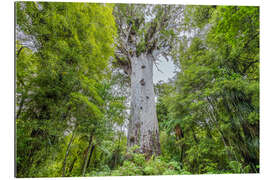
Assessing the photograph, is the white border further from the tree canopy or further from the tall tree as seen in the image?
the tall tree

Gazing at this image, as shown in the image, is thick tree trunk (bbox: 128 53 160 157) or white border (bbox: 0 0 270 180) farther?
thick tree trunk (bbox: 128 53 160 157)

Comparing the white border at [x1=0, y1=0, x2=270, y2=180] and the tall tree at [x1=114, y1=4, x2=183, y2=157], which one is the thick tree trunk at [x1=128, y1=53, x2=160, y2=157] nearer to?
the tall tree at [x1=114, y1=4, x2=183, y2=157]

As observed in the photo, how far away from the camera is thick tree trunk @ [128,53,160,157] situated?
6.89ft

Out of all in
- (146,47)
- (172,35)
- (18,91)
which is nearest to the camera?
(18,91)

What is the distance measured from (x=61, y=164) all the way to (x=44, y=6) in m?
1.80

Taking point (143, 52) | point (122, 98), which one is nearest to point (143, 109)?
point (122, 98)

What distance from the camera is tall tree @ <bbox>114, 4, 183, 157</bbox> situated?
2184 millimetres

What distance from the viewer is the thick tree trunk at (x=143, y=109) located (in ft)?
6.89

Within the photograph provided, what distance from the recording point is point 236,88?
1730 mm

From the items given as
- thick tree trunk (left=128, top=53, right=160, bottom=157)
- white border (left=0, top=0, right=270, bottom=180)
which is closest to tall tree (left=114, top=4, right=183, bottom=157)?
thick tree trunk (left=128, top=53, right=160, bottom=157)

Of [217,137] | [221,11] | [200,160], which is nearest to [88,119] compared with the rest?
[200,160]

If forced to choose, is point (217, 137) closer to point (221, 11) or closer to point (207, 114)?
point (207, 114)

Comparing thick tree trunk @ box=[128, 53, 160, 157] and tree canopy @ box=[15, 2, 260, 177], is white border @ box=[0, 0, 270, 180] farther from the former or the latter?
thick tree trunk @ box=[128, 53, 160, 157]
